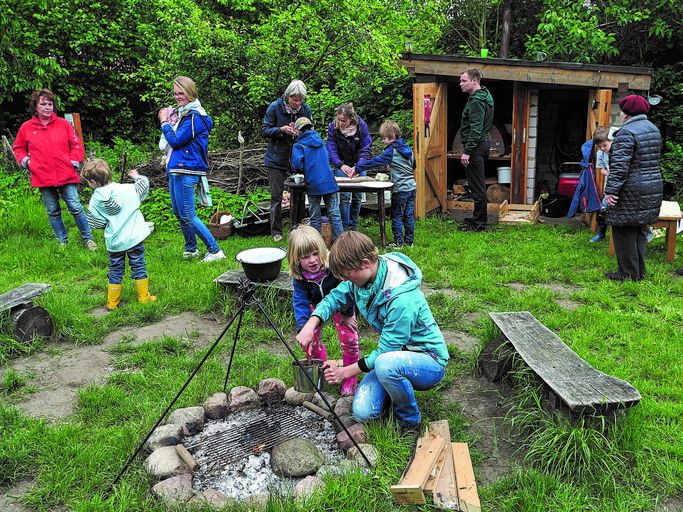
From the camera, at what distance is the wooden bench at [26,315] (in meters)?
4.98

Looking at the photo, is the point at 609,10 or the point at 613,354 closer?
the point at 613,354

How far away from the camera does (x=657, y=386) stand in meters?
4.02

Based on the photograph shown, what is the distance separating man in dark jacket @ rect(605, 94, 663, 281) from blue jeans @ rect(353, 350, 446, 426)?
3566mm

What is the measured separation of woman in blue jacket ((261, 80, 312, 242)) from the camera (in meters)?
7.49

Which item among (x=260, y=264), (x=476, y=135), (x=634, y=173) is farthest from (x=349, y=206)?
(x=260, y=264)

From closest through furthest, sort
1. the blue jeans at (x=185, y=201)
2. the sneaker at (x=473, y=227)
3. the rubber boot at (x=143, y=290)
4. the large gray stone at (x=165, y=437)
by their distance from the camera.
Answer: the large gray stone at (x=165, y=437), the rubber boot at (x=143, y=290), the blue jeans at (x=185, y=201), the sneaker at (x=473, y=227)

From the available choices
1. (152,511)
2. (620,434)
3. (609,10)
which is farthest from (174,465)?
(609,10)

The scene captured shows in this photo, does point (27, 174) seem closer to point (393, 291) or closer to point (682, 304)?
point (393, 291)

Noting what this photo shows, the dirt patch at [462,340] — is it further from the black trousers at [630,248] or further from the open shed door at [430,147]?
the open shed door at [430,147]

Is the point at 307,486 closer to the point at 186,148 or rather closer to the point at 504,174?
the point at 186,148

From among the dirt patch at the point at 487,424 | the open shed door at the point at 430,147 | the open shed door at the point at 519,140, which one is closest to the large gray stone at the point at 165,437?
the dirt patch at the point at 487,424

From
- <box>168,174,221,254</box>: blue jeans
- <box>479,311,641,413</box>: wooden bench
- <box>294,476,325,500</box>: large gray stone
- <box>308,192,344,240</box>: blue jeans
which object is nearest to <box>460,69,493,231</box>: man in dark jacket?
<box>308,192,344,240</box>: blue jeans

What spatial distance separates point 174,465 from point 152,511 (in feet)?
1.00

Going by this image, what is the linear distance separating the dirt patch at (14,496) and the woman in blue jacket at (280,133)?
5.08 m
